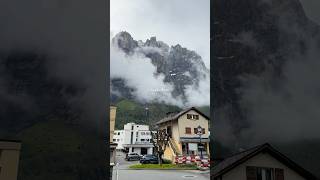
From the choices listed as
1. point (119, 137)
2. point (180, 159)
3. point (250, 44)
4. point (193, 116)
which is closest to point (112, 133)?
point (119, 137)

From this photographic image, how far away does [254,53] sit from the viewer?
3.00 meters

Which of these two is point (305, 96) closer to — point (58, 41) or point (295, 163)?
point (295, 163)

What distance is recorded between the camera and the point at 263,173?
286cm

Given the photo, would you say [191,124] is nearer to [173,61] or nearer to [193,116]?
[193,116]

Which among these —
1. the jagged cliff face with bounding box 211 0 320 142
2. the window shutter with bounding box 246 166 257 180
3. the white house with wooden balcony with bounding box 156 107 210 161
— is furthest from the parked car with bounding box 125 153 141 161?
the window shutter with bounding box 246 166 257 180

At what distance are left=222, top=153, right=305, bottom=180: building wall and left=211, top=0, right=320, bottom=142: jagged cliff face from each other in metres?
0.28

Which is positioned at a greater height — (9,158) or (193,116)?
(193,116)

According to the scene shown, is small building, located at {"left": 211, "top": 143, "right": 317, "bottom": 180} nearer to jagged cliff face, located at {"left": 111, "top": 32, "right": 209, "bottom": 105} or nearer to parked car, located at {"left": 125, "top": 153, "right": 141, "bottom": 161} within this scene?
jagged cliff face, located at {"left": 111, "top": 32, "right": 209, "bottom": 105}

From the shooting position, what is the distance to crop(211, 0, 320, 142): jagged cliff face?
2957mm

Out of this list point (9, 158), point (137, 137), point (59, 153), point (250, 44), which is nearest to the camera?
point (9, 158)

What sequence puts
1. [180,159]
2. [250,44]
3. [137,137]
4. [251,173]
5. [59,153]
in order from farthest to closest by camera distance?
[137,137] → [180,159] → [250,44] → [251,173] → [59,153]

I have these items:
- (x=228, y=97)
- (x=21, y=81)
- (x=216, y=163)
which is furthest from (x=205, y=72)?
(x=21, y=81)

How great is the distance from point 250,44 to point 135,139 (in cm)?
164

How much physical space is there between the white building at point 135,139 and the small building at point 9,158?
1.13 metres
